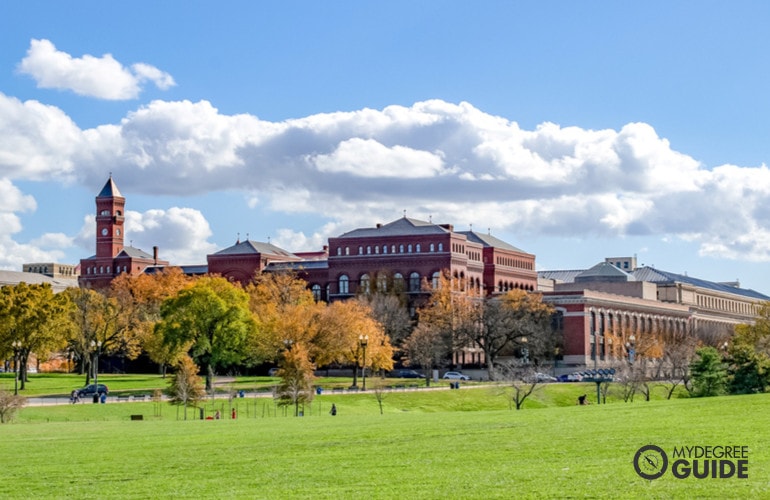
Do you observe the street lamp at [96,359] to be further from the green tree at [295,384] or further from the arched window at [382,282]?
the arched window at [382,282]

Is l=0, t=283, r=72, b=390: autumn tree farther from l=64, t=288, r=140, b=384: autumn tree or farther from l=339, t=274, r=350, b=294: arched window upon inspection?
l=339, t=274, r=350, b=294: arched window

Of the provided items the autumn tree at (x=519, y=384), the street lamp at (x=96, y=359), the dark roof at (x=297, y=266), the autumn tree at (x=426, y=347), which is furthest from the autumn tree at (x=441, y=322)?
the street lamp at (x=96, y=359)

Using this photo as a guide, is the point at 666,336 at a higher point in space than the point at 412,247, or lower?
lower

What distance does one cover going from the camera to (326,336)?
376 ft

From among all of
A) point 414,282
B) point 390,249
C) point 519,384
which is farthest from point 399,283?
point 519,384

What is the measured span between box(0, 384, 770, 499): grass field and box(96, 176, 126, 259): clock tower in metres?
136

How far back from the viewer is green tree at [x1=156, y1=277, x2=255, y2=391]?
10594 centimetres

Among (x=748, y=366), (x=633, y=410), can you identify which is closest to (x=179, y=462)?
(x=633, y=410)

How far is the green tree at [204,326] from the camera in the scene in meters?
106

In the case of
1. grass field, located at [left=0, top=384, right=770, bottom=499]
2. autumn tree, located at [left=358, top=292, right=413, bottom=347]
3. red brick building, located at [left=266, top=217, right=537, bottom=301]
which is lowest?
grass field, located at [left=0, top=384, right=770, bottom=499]

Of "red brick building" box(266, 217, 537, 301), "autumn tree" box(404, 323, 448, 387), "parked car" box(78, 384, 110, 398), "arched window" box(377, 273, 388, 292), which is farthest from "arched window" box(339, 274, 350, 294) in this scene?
"parked car" box(78, 384, 110, 398)

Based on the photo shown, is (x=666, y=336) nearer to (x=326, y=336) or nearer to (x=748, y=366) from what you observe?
(x=326, y=336)

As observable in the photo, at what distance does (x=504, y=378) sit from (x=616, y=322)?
4731cm

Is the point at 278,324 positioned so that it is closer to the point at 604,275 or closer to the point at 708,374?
the point at 708,374
